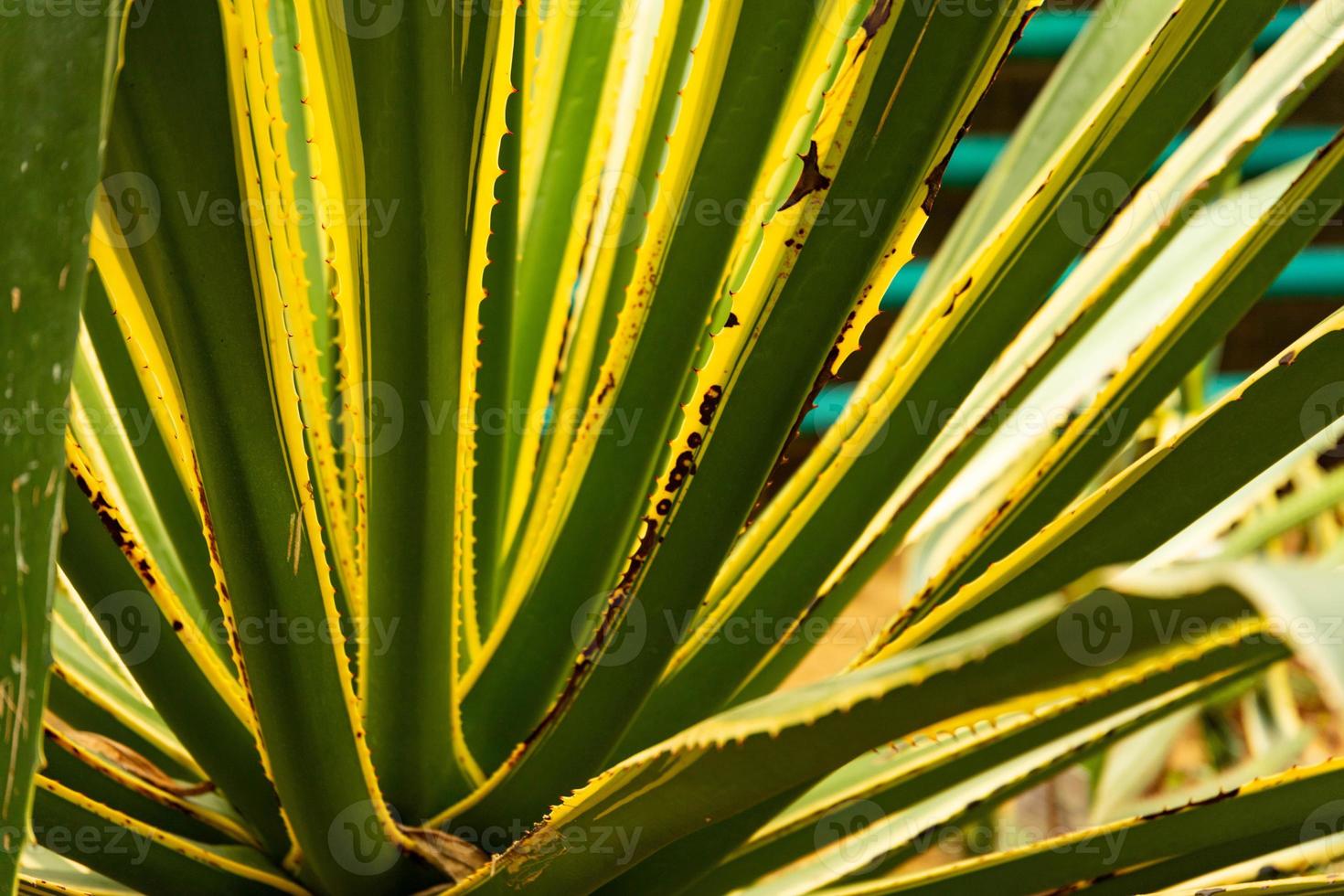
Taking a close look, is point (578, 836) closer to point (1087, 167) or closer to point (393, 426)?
point (393, 426)

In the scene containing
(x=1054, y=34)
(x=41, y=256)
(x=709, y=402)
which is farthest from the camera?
(x=1054, y=34)

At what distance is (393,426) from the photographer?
0.29m

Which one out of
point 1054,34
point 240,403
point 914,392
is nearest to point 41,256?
point 240,403

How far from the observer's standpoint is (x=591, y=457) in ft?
1.04

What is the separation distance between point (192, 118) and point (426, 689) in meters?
0.17

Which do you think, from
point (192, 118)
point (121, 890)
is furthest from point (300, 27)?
point (121, 890)

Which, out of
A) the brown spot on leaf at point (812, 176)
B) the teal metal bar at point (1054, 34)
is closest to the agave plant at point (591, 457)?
the brown spot on leaf at point (812, 176)

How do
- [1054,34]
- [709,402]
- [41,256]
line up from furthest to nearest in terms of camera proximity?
[1054,34], [709,402], [41,256]

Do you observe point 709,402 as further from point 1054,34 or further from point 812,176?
point 1054,34

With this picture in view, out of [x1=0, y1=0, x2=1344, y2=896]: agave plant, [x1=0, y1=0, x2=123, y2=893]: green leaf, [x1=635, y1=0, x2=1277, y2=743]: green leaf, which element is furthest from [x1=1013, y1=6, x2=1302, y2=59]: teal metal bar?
[x1=0, y1=0, x2=123, y2=893]: green leaf

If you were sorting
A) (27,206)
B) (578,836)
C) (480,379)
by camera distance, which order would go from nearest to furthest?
(27,206) → (578,836) → (480,379)

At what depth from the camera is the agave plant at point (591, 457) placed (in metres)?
0.18

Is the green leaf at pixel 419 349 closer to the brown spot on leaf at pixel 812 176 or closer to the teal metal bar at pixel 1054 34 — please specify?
the brown spot on leaf at pixel 812 176

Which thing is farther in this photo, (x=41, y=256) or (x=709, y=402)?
(x=709, y=402)
